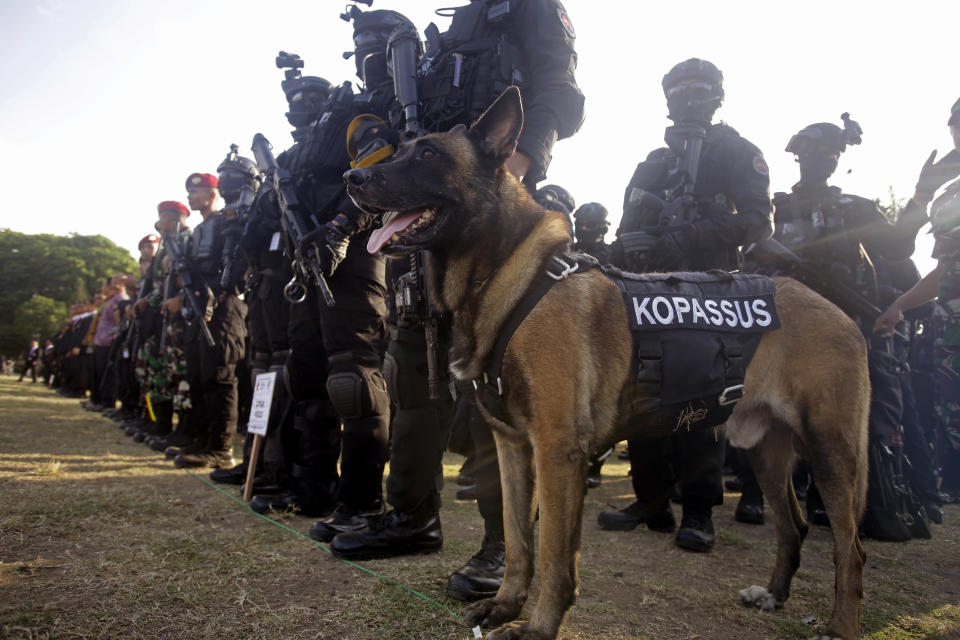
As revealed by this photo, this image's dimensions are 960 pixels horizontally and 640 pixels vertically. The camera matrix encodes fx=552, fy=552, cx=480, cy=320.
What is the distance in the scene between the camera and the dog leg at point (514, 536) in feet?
7.32

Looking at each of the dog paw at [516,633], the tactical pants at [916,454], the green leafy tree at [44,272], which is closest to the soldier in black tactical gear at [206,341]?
the dog paw at [516,633]

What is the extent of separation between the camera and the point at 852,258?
169 inches

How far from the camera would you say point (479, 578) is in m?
2.50

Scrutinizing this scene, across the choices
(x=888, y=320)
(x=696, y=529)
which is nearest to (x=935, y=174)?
(x=888, y=320)

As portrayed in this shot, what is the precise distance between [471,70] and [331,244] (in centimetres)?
134

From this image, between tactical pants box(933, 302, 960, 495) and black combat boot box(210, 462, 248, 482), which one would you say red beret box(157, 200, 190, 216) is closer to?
black combat boot box(210, 462, 248, 482)

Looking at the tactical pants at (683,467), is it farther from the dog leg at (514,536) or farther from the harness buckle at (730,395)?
the dog leg at (514,536)

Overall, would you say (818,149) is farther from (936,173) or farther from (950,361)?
(950,361)

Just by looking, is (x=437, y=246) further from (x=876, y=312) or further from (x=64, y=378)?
(x=64, y=378)

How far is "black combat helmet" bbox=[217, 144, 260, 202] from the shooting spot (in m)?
7.03

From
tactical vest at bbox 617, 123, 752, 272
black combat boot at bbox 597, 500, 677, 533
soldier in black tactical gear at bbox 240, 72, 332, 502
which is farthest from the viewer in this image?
soldier in black tactical gear at bbox 240, 72, 332, 502

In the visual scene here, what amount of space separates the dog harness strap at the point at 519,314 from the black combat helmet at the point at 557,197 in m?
4.31

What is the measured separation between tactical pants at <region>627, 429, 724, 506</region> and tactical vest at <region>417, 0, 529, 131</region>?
2431mm

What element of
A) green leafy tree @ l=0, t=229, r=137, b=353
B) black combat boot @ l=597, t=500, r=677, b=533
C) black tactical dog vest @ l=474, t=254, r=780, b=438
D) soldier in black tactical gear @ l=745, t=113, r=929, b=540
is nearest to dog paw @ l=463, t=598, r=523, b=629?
black tactical dog vest @ l=474, t=254, r=780, b=438
